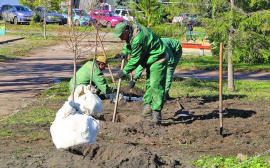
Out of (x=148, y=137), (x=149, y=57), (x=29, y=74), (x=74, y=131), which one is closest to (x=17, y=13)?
(x=29, y=74)

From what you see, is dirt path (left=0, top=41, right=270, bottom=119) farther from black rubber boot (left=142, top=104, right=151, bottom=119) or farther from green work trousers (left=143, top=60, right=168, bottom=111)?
green work trousers (left=143, top=60, right=168, bottom=111)

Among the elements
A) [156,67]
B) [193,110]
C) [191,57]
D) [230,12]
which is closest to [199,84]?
A: [230,12]

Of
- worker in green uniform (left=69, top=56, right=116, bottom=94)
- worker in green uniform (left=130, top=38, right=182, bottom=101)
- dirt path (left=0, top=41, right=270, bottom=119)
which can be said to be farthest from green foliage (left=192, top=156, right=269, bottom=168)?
worker in green uniform (left=130, top=38, right=182, bottom=101)

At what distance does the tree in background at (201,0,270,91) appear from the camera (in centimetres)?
1454

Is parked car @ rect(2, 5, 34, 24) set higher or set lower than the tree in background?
lower

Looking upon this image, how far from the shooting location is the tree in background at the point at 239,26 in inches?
572

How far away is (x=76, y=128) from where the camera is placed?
7320 mm

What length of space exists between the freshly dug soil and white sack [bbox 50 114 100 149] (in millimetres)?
107

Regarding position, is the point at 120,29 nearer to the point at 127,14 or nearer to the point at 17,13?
the point at 127,14

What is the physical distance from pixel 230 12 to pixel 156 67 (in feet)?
17.4

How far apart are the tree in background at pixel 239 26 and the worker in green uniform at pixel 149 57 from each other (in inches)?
198

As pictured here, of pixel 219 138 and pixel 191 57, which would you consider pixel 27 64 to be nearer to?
pixel 191 57

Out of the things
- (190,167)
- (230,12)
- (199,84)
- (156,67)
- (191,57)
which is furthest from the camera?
(191,57)

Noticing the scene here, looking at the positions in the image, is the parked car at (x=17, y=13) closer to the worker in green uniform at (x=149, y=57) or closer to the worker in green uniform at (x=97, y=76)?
the worker in green uniform at (x=97, y=76)
